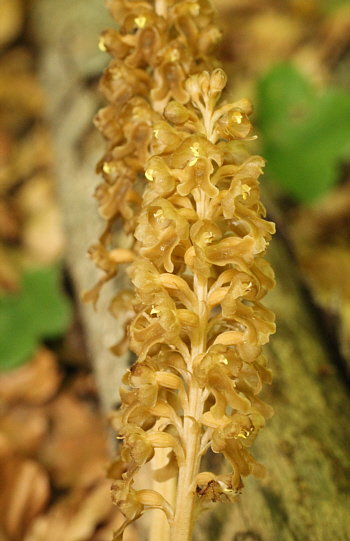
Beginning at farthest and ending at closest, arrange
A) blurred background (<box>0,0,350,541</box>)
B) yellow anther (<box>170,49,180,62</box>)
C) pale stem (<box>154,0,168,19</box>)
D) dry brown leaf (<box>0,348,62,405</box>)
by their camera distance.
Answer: dry brown leaf (<box>0,348,62,405</box>) < blurred background (<box>0,0,350,541</box>) < pale stem (<box>154,0,168,19</box>) < yellow anther (<box>170,49,180,62</box>)

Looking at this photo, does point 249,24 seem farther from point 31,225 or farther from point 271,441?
point 271,441

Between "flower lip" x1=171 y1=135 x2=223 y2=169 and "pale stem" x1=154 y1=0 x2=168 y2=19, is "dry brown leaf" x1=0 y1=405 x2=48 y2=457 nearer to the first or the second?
"flower lip" x1=171 y1=135 x2=223 y2=169

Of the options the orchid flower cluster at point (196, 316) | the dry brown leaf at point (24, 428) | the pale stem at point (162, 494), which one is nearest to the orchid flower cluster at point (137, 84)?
the orchid flower cluster at point (196, 316)

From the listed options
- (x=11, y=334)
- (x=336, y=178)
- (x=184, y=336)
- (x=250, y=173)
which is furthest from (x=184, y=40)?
(x=336, y=178)

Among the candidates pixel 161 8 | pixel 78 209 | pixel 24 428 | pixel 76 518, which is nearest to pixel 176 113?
pixel 161 8

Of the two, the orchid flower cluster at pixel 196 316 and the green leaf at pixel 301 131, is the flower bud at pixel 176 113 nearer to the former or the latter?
the orchid flower cluster at pixel 196 316

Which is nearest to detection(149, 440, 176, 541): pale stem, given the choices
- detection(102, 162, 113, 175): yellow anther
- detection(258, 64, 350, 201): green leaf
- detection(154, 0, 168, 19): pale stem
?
detection(102, 162, 113, 175): yellow anther
